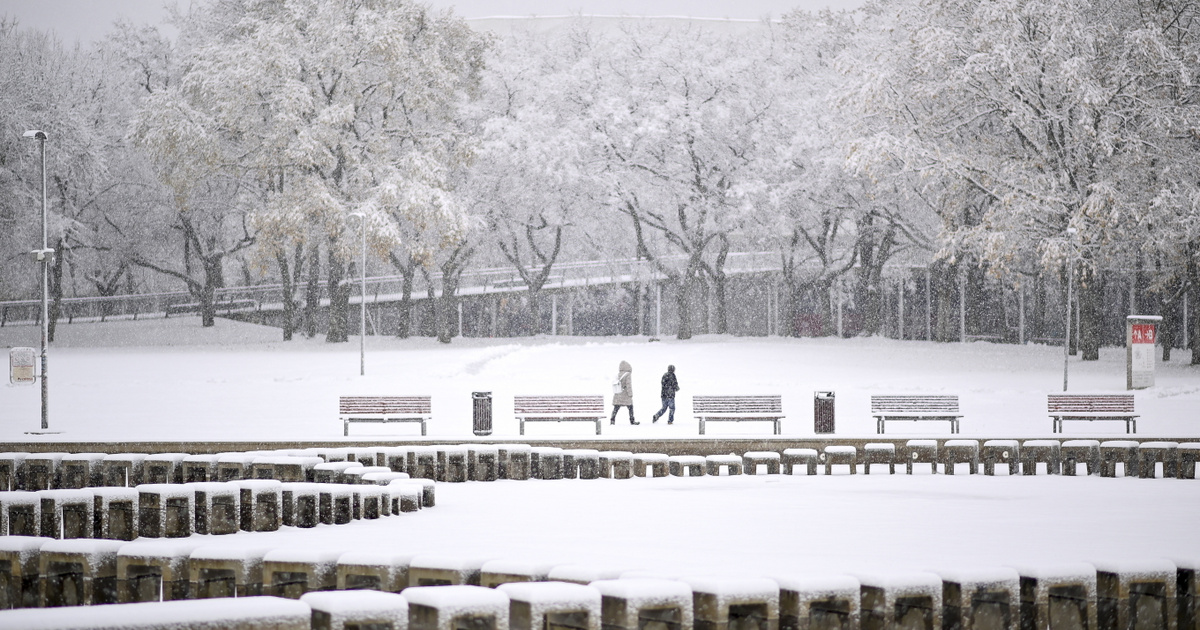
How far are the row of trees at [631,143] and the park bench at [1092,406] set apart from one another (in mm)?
9743

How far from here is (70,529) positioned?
31.1 ft

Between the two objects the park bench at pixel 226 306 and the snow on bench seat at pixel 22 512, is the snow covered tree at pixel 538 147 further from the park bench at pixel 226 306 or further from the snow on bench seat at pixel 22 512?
the snow on bench seat at pixel 22 512

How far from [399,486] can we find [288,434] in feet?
37.8

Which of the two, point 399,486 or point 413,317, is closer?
point 399,486

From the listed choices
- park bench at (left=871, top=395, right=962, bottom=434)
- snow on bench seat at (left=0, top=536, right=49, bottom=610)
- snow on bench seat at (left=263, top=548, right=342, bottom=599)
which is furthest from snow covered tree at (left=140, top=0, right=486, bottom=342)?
snow on bench seat at (left=263, top=548, right=342, bottom=599)

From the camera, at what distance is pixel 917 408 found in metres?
22.1

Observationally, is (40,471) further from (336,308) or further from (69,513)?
(336,308)

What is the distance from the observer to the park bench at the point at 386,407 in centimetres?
2234

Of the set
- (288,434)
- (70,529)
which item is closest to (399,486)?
(70,529)

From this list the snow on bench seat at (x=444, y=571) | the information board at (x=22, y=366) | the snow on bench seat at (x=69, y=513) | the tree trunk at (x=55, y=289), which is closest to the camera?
the snow on bench seat at (x=444, y=571)

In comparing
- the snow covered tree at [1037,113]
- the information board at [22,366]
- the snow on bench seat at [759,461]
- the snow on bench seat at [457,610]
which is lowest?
the snow on bench seat at [759,461]

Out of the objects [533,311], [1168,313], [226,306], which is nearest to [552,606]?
[1168,313]

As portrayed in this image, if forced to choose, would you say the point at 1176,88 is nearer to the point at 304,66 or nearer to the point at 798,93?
the point at 798,93

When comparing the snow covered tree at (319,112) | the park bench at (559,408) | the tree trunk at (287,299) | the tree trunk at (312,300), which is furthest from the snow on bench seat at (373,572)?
the tree trunk at (312,300)
